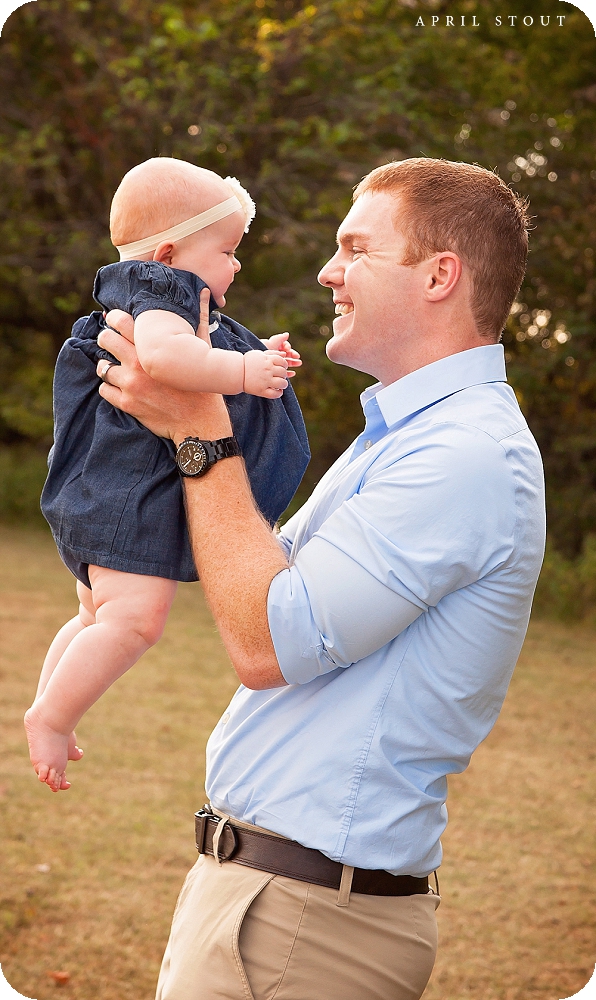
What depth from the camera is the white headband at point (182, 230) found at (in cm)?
192

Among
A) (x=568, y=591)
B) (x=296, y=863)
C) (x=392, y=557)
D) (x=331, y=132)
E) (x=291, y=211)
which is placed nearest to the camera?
(x=392, y=557)

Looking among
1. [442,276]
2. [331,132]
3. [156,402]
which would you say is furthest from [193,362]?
[331,132]

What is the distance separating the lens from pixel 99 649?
1888 mm

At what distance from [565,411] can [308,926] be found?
10.2m

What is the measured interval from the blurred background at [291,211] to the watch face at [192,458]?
3834 mm

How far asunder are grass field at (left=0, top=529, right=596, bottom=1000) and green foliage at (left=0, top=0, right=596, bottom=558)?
4854mm

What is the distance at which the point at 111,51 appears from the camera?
1146cm

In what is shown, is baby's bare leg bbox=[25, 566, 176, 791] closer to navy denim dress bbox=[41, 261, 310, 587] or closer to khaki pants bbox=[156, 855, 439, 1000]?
navy denim dress bbox=[41, 261, 310, 587]

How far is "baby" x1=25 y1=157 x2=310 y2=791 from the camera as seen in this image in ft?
6.06

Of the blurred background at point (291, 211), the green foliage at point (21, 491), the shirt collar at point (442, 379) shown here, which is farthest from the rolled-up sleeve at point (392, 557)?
the green foliage at point (21, 491)

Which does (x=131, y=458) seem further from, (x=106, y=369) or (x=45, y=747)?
(x=45, y=747)

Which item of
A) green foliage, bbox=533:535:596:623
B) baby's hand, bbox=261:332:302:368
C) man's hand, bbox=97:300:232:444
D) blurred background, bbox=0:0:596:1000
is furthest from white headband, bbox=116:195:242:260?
green foliage, bbox=533:535:596:623

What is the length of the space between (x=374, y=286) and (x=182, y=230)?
0.46m

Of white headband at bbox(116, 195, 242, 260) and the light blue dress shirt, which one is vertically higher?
white headband at bbox(116, 195, 242, 260)
